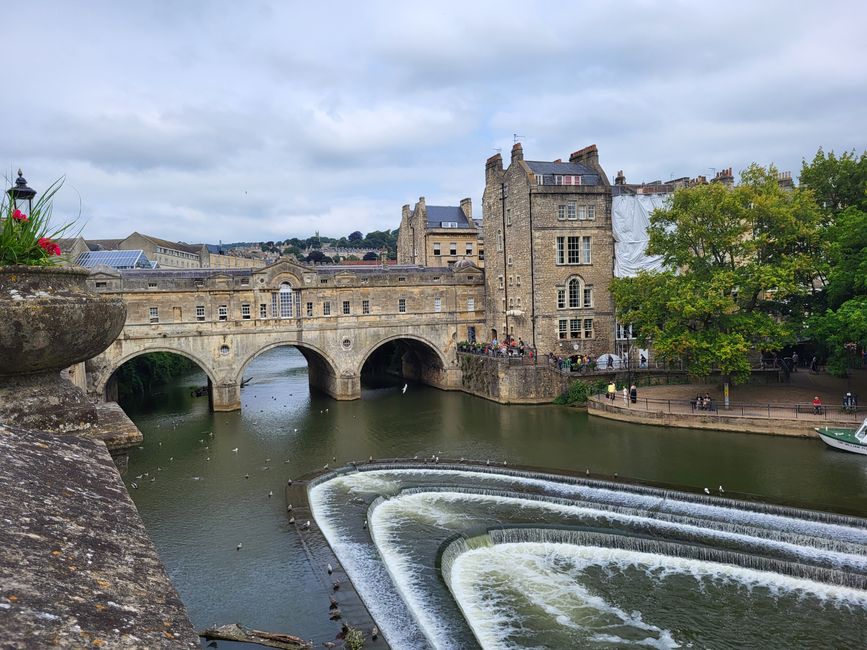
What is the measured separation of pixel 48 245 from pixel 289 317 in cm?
3698

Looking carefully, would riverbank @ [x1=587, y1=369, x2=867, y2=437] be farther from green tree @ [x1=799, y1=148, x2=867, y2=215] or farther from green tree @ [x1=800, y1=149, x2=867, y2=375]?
green tree @ [x1=799, y1=148, x2=867, y2=215]

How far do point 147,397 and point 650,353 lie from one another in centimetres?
3383

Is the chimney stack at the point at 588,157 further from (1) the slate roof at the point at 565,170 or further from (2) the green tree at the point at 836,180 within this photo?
(2) the green tree at the point at 836,180

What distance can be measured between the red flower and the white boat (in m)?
28.2

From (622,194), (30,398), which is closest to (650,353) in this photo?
(622,194)

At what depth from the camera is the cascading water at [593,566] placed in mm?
14258

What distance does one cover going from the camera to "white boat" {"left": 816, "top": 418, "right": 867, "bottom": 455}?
1016 inches

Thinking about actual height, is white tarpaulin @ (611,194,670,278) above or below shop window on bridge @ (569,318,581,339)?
above

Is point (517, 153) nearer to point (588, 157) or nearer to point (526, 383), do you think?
point (588, 157)

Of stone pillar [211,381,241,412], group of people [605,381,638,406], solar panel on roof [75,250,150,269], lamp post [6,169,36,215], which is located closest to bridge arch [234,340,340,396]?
stone pillar [211,381,241,412]

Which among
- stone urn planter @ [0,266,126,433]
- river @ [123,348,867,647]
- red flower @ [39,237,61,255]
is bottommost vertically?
river @ [123,348,867,647]

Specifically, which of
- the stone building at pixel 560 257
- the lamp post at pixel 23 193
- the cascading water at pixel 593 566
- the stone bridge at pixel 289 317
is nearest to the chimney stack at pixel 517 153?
the stone building at pixel 560 257

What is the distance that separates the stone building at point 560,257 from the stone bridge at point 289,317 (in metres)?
5.02

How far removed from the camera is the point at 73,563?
330cm
